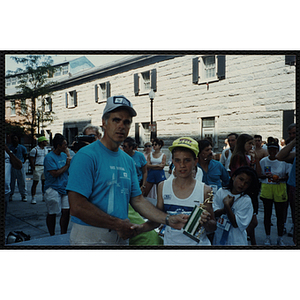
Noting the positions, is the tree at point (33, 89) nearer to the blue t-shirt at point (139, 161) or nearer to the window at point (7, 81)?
the window at point (7, 81)

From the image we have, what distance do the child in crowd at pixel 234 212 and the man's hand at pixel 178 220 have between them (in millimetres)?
471

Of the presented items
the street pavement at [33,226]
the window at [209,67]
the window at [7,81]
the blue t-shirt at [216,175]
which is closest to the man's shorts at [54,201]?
the street pavement at [33,226]

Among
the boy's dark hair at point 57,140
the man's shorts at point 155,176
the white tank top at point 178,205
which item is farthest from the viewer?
the man's shorts at point 155,176

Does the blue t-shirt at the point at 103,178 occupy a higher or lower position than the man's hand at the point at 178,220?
higher

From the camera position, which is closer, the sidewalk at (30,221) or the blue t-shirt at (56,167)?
the sidewalk at (30,221)

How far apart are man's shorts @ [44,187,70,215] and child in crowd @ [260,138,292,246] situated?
2.71 m

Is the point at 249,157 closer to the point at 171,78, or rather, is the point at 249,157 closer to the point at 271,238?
the point at 271,238

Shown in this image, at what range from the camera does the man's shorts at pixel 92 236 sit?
2.60 meters

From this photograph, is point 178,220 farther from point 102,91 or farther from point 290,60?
point 290,60

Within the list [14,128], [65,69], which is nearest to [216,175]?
[65,69]

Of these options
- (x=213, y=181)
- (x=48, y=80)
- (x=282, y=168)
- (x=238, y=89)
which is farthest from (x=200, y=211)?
(x=48, y=80)

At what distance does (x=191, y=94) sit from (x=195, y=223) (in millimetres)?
1808

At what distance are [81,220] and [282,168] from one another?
8.63ft

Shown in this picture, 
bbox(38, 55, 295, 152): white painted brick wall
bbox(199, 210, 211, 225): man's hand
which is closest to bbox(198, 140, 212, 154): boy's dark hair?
bbox(38, 55, 295, 152): white painted brick wall
